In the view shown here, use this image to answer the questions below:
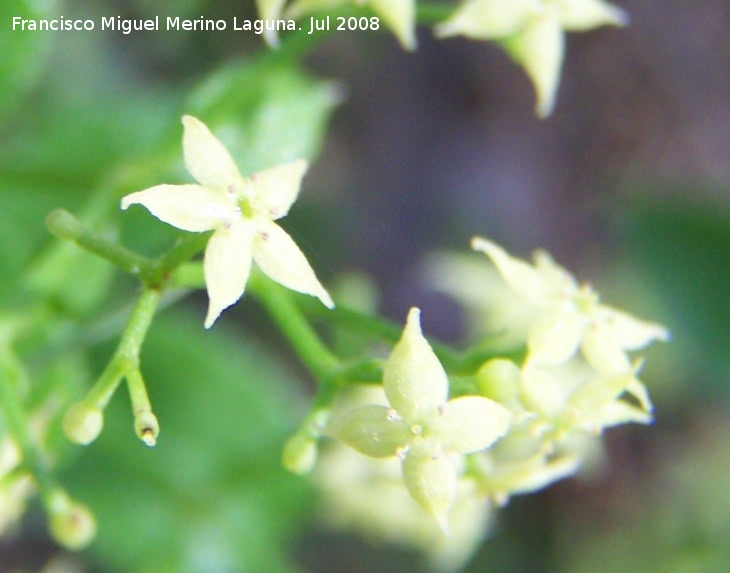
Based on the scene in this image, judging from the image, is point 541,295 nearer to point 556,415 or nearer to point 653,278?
point 556,415

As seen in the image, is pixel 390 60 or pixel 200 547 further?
pixel 390 60

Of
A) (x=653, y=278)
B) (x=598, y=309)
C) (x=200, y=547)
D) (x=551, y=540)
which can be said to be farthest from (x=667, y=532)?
(x=598, y=309)

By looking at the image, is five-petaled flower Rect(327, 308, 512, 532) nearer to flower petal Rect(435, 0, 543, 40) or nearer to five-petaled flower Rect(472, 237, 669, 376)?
five-petaled flower Rect(472, 237, 669, 376)

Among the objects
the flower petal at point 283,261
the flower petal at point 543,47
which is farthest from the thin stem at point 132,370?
the flower petal at point 543,47

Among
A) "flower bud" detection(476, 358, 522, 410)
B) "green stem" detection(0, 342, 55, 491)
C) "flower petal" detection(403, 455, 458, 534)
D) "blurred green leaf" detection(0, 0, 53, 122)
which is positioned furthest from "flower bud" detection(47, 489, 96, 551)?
"blurred green leaf" detection(0, 0, 53, 122)

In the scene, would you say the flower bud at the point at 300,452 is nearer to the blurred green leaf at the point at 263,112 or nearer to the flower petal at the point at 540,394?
the flower petal at the point at 540,394
